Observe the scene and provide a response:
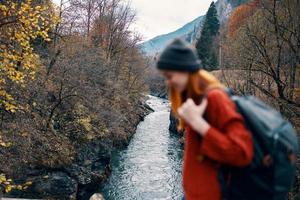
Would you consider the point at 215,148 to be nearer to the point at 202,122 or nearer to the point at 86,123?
the point at 202,122

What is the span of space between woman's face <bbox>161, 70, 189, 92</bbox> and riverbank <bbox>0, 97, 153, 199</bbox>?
1342 centimetres

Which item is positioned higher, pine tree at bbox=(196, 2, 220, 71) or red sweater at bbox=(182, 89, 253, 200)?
pine tree at bbox=(196, 2, 220, 71)

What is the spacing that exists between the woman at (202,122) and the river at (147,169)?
739 inches

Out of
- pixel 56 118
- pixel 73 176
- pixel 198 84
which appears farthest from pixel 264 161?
pixel 56 118

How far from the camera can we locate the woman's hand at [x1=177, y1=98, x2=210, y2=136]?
8.23ft

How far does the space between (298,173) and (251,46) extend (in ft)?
19.0

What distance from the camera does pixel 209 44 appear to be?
61906 millimetres

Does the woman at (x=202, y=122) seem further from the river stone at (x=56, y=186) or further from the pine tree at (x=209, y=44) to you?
the pine tree at (x=209, y=44)

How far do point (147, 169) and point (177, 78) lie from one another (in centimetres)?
2434

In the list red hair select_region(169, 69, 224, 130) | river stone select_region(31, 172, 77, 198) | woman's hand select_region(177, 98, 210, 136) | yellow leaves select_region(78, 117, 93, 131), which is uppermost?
red hair select_region(169, 69, 224, 130)

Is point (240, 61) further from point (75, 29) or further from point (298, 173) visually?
point (75, 29)

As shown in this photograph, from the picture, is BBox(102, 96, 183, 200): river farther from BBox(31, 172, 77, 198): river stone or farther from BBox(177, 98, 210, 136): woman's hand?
BBox(177, 98, 210, 136): woman's hand

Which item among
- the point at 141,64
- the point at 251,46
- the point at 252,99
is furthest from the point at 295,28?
the point at 141,64

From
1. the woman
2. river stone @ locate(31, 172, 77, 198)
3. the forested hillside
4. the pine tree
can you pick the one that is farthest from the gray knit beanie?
the pine tree
